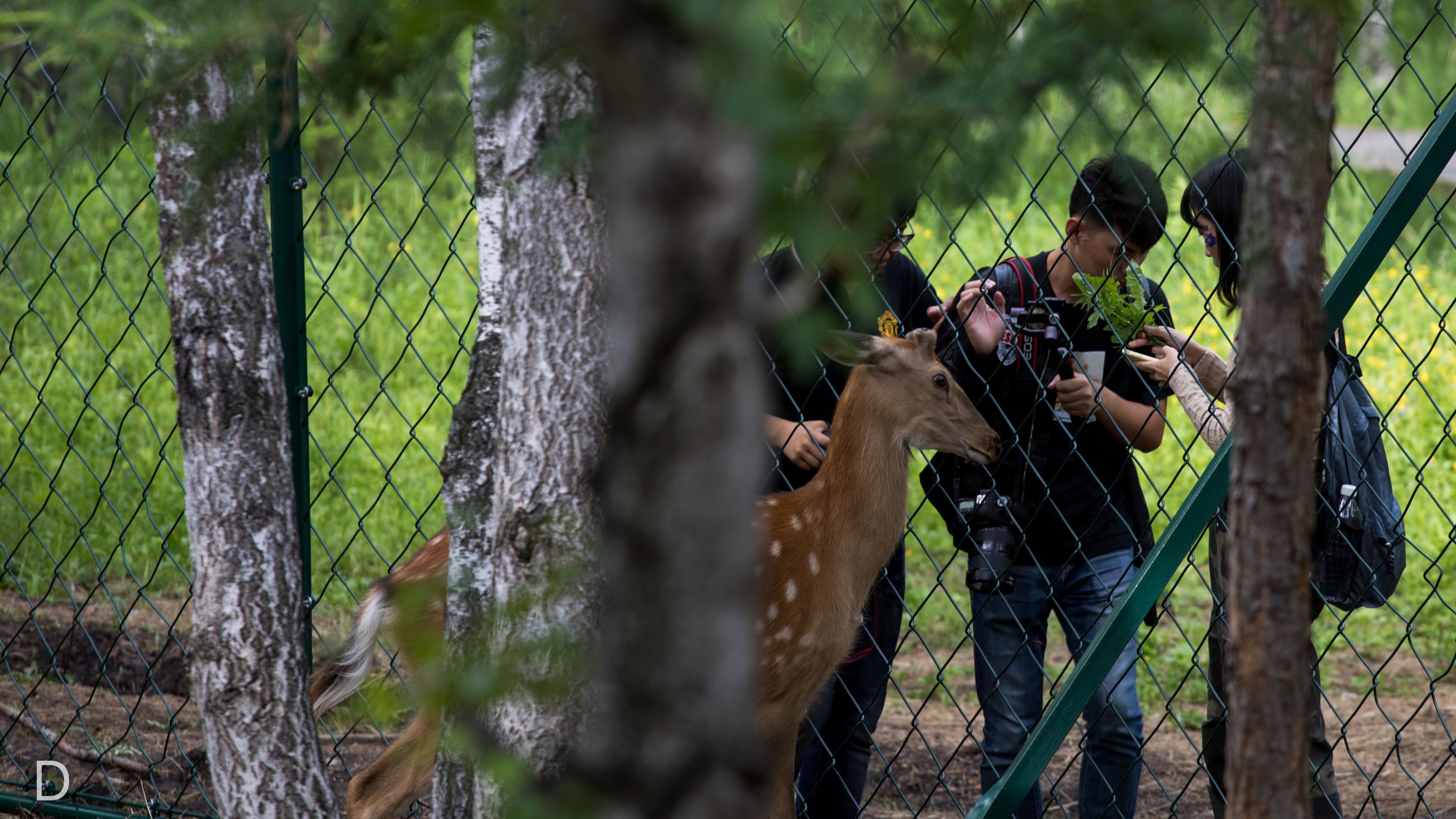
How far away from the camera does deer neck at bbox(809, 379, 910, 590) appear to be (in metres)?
3.37

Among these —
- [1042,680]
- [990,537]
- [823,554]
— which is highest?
[990,537]

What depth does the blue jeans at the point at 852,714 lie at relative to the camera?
11.6 ft

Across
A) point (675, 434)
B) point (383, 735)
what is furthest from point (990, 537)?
point (675, 434)

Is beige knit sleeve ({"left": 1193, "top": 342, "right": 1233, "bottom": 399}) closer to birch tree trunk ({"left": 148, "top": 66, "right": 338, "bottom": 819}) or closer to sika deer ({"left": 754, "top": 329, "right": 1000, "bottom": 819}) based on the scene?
sika deer ({"left": 754, "top": 329, "right": 1000, "bottom": 819})

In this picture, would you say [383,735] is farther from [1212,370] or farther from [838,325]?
[1212,370]

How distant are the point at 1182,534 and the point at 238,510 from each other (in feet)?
5.61

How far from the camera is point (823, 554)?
130 inches

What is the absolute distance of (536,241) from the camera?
6.64 feet

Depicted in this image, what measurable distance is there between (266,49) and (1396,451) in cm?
711

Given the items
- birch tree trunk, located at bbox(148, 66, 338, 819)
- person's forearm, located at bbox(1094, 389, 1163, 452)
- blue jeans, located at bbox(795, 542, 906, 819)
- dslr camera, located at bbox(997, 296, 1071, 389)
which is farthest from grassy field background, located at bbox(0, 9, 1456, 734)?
birch tree trunk, located at bbox(148, 66, 338, 819)

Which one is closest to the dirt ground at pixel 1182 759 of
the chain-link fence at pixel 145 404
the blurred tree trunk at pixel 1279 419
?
the chain-link fence at pixel 145 404

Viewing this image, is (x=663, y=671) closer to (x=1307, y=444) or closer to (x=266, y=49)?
(x=1307, y=444)

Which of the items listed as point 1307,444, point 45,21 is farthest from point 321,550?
point 1307,444

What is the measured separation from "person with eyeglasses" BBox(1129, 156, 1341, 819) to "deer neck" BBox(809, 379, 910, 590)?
73 cm
